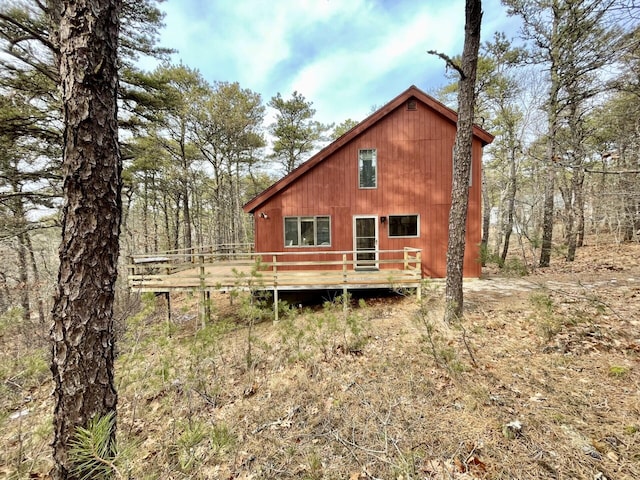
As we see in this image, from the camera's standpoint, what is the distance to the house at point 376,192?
9.27 m

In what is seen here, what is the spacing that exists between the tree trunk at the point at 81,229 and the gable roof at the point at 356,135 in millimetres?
7355

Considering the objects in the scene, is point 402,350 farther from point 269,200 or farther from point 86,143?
point 269,200

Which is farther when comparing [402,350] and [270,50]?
[270,50]

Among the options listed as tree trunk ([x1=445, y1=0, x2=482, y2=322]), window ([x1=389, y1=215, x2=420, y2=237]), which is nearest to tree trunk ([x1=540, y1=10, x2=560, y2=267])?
window ([x1=389, y1=215, x2=420, y2=237])

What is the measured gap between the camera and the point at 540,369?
3.52 meters

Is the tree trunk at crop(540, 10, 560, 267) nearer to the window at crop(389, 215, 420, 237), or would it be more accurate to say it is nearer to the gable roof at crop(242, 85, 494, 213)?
the gable roof at crop(242, 85, 494, 213)

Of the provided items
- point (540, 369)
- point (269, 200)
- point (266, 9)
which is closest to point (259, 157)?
point (269, 200)

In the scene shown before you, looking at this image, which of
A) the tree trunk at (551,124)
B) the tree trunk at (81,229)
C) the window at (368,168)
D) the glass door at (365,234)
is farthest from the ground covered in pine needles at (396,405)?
the window at (368,168)

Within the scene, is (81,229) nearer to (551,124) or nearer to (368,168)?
(368,168)

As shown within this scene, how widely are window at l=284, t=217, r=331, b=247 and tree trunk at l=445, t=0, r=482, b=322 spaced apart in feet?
16.9

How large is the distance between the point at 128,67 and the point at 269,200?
5.83 m

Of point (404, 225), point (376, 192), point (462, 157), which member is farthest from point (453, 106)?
point (462, 157)

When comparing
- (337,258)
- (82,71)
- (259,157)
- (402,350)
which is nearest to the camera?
(82,71)

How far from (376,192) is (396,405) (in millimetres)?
7486
